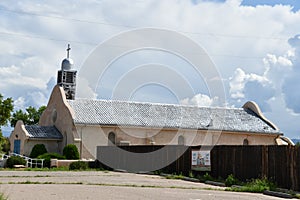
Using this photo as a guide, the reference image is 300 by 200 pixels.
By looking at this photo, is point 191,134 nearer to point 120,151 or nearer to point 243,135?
point 243,135

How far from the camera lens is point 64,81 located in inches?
2012

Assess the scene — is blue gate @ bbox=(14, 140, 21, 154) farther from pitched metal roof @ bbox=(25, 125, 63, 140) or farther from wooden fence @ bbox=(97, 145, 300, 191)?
wooden fence @ bbox=(97, 145, 300, 191)

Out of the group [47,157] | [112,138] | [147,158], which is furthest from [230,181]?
[112,138]

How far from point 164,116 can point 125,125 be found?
219 inches

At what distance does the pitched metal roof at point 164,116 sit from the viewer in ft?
155

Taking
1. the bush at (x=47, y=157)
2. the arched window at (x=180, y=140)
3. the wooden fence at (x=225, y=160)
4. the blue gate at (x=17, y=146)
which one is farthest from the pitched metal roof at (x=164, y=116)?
the blue gate at (x=17, y=146)

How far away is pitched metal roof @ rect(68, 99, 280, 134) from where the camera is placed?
47.2 metres

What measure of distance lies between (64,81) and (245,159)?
30.6m

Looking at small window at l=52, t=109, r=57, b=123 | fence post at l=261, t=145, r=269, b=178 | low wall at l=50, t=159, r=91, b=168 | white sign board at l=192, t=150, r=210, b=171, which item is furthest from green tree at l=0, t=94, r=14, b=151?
fence post at l=261, t=145, r=269, b=178

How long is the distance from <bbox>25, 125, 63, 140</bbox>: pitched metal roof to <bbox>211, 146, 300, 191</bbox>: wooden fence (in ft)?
73.5

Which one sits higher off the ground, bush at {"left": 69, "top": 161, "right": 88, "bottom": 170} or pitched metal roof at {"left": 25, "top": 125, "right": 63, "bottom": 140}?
pitched metal roof at {"left": 25, "top": 125, "right": 63, "bottom": 140}

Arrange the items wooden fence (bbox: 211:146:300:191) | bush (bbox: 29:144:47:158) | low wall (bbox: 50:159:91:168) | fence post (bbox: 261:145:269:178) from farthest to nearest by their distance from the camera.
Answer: bush (bbox: 29:144:47:158)
low wall (bbox: 50:159:91:168)
fence post (bbox: 261:145:269:178)
wooden fence (bbox: 211:146:300:191)

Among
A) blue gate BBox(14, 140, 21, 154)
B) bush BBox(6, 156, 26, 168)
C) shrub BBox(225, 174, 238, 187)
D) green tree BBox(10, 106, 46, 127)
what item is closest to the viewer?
shrub BBox(225, 174, 238, 187)

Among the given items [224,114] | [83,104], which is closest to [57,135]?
[83,104]
